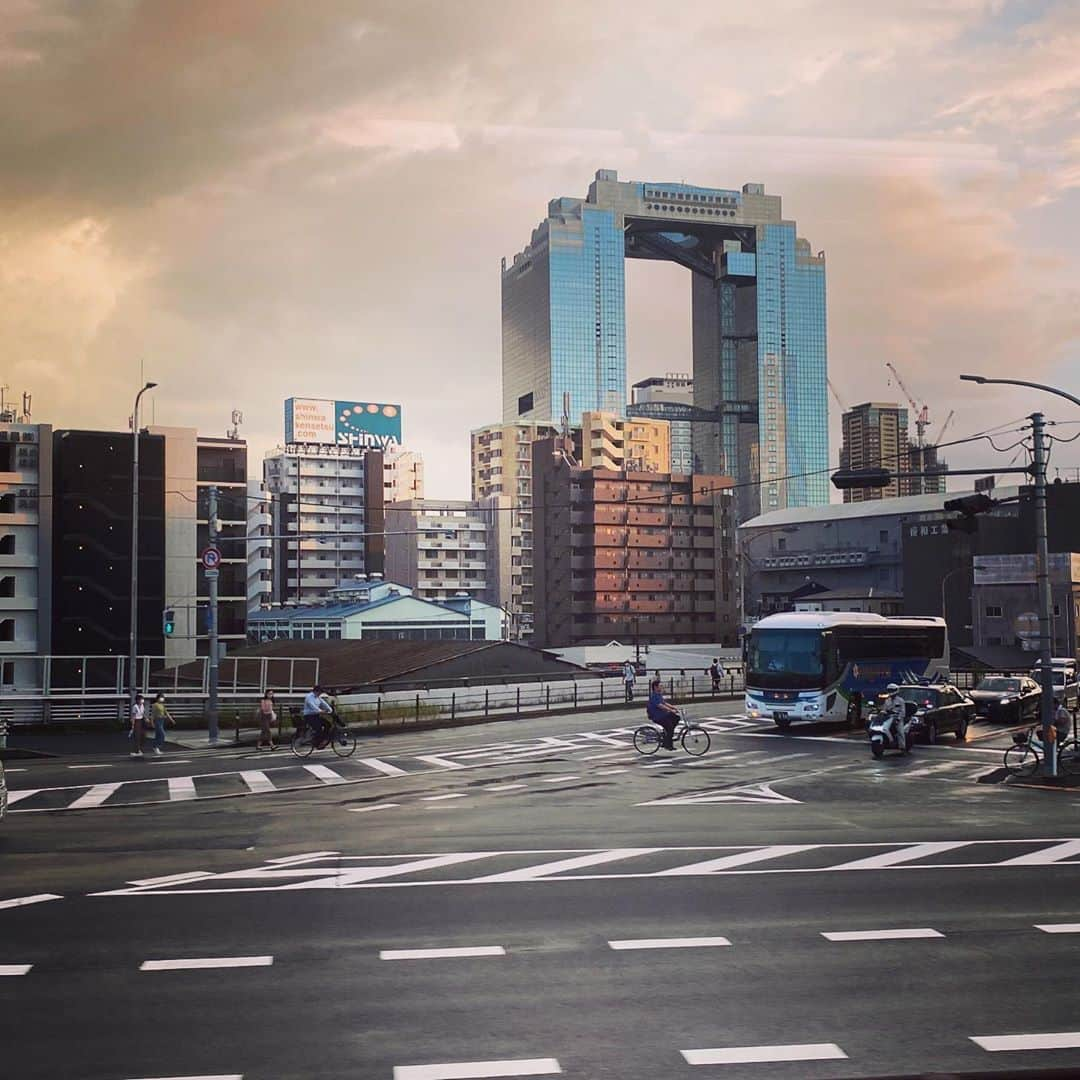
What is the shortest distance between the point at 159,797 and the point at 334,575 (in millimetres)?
126125

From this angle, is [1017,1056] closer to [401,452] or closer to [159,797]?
[159,797]

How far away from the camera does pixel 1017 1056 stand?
9.12 m

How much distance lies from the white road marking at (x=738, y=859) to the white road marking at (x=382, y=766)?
13.3 metres

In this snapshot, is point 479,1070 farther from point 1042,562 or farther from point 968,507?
point 1042,562

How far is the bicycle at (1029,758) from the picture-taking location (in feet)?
96.5

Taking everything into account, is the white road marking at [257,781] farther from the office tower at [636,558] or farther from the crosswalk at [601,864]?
the office tower at [636,558]

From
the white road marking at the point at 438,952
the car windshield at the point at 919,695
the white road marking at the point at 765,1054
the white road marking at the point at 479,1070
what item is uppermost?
the car windshield at the point at 919,695

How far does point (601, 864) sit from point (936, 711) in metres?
22.9

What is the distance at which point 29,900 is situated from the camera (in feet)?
49.2

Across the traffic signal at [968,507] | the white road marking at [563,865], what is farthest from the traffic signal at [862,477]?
the white road marking at [563,865]

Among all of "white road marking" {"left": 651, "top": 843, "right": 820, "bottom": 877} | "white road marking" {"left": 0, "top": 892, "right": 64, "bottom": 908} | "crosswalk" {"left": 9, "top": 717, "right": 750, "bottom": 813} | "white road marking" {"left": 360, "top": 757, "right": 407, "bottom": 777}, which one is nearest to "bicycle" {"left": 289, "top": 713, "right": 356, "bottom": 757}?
"crosswalk" {"left": 9, "top": 717, "right": 750, "bottom": 813}

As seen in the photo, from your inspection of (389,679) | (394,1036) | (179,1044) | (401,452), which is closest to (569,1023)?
(394,1036)

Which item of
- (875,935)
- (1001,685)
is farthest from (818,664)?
(875,935)

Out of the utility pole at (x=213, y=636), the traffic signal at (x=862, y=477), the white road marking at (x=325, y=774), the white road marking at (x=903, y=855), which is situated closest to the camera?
the white road marking at (x=903, y=855)
